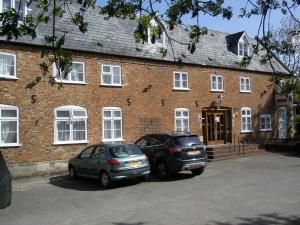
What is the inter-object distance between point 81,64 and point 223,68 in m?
10.9

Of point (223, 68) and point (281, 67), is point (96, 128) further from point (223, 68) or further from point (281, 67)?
point (281, 67)

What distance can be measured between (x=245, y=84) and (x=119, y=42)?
10890mm

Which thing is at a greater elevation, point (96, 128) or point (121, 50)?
point (121, 50)

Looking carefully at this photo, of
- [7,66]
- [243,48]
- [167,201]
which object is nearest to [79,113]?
[7,66]

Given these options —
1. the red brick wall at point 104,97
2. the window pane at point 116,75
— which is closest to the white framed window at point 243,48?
the red brick wall at point 104,97

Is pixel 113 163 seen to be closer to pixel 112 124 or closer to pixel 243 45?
pixel 112 124

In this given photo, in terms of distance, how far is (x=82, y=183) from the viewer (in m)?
16.1

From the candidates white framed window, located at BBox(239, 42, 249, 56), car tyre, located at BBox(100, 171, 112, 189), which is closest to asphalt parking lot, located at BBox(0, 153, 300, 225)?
car tyre, located at BBox(100, 171, 112, 189)

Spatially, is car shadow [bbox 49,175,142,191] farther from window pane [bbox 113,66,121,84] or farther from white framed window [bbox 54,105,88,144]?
window pane [bbox 113,66,121,84]

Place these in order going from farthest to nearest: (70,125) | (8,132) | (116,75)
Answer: (116,75) → (70,125) → (8,132)

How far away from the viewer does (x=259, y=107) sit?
3016 centimetres

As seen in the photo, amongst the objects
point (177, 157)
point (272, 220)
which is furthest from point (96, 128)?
point (272, 220)

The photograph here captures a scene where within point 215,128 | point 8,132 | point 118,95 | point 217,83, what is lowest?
point 8,132

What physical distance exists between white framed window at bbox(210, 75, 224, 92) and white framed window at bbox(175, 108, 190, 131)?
311 centimetres
